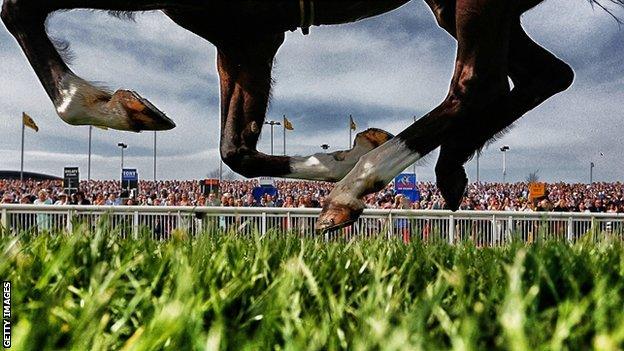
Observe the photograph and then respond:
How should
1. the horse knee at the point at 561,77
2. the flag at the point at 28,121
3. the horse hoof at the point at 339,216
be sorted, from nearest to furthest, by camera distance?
the horse hoof at the point at 339,216
the horse knee at the point at 561,77
the flag at the point at 28,121

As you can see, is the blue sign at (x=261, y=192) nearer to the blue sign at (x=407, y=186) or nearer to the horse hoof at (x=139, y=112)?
the blue sign at (x=407, y=186)

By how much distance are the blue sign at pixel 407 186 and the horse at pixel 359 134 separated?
894 cm

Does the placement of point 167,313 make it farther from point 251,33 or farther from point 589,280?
point 251,33

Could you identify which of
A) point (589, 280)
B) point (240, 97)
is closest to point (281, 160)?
point (240, 97)

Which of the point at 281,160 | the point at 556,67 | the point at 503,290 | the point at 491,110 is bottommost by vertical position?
the point at 503,290

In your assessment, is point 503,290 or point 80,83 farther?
point 80,83

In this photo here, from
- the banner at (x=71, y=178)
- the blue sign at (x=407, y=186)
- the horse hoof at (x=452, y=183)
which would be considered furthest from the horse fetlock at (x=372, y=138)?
the banner at (x=71, y=178)

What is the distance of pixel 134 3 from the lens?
308 centimetres

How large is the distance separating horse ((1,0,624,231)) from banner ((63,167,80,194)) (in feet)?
41.7

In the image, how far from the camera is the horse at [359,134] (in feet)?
10.3

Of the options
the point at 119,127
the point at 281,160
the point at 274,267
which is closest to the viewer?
the point at 274,267

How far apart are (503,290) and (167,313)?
1.01 metres

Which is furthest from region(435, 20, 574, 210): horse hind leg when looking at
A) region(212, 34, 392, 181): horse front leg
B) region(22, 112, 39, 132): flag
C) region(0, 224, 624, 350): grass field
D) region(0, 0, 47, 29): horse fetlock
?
region(22, 112, 39, 132): flag

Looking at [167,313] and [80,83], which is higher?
[80,83]
